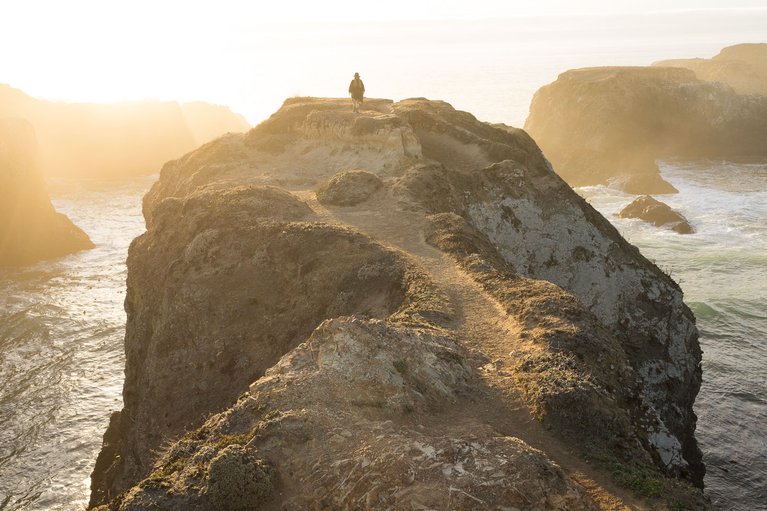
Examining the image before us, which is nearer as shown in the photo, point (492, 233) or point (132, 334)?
point (132, 334)

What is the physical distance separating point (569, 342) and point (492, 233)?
1802cm

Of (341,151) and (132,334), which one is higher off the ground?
(341,151)

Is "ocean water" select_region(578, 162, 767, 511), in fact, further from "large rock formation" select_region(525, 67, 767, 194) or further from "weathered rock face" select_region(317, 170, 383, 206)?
"weathered rock face" select_region(317, 170, 383, 206)

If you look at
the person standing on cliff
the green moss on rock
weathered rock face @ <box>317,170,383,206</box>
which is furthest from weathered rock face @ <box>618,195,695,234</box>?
the green moss on rock

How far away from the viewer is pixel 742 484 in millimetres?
35594

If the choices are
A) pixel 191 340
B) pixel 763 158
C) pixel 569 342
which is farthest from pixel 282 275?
pixel 763 158

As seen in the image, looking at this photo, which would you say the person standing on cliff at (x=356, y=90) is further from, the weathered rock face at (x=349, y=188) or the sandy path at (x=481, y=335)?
the sandy path at (x=481, y=335)

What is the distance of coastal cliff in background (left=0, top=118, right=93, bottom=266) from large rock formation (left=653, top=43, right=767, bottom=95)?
123142 millimetres

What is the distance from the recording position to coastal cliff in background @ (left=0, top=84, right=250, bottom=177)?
133 meters

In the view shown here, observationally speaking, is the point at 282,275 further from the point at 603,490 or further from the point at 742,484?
the point at 742,484

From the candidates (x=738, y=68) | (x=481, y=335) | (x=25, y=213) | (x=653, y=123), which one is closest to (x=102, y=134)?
(x=25, y=213)

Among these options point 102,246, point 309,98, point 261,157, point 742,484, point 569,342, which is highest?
point 309,98

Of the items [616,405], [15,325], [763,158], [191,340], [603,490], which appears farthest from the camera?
[763,158]

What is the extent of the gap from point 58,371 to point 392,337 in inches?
1541
